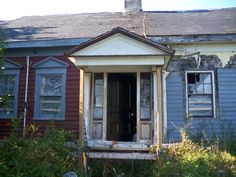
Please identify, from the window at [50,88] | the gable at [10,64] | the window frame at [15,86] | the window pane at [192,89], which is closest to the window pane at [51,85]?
the window at [50,88]

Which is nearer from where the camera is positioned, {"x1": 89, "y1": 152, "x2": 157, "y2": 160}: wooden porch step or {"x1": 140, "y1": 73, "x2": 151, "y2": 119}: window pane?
{"x1": 89, "y1": 152, "x2": 157, "y2": 160}: wooden porch step

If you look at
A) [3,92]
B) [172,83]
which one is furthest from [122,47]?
[3,92]

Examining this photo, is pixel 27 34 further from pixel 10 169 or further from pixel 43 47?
pixel 10 169

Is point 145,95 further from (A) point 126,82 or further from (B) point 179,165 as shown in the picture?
(B) point 179,165

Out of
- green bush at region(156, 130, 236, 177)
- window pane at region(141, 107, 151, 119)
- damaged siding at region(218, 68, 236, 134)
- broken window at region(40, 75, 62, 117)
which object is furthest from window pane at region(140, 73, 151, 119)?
broken window at region(40, 75, 62, 117)

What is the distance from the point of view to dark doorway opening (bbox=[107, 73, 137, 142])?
10634mm

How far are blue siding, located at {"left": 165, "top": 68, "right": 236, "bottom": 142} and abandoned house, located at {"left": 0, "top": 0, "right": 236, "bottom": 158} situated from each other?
0.10 ft

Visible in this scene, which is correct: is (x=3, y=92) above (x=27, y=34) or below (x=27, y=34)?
below

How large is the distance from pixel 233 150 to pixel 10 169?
229 inches

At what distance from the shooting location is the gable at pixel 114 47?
28.0 feet

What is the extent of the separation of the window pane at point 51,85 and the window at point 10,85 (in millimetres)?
1042

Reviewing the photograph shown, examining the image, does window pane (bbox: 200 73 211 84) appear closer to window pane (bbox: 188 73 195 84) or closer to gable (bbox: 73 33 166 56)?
window pane (bbox: 188 73 195 84)

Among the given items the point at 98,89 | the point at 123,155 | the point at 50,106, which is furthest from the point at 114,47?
the point at 50,106

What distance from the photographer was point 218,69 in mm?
10469
